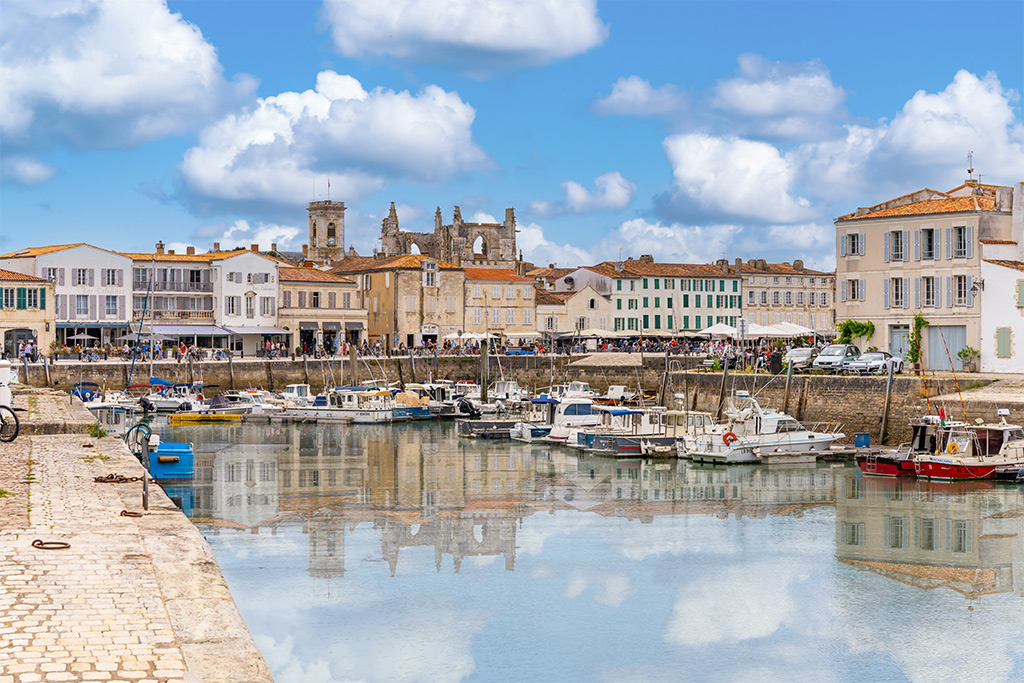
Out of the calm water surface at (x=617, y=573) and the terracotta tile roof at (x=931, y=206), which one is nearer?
the calm water surface at (x=617, y=573)

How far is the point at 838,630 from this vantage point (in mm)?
18516

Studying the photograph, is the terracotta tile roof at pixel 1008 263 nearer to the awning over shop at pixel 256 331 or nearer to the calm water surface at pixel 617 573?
the calm water surface at pixel 617 573

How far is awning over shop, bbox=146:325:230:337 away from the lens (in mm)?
76244

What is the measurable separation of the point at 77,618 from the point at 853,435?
36.9m

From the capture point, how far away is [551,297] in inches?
3728

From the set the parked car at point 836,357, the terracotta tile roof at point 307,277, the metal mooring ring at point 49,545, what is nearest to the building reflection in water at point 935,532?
the metal mooring ring at point 49,545

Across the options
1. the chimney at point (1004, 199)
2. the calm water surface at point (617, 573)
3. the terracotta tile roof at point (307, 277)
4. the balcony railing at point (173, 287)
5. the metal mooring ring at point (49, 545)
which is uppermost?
the chimney at point (1004, 199)

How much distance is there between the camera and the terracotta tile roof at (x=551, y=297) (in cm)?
9362

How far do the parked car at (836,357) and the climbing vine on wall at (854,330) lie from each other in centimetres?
94

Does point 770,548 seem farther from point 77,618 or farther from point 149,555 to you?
point 77,618

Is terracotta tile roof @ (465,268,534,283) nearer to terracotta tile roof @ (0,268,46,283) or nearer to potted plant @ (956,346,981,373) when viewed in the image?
terracotta tile roof @ (0,268,46,283)

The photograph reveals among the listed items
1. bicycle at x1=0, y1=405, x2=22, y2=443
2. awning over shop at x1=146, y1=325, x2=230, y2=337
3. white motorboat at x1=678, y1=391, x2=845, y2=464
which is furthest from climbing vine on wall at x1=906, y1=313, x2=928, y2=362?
awning over shop at x1=146, y1=325, x2=230, y2=337

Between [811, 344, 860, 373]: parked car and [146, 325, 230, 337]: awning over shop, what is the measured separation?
42740 mm

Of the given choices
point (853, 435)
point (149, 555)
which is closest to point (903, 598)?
point (149, 555)
